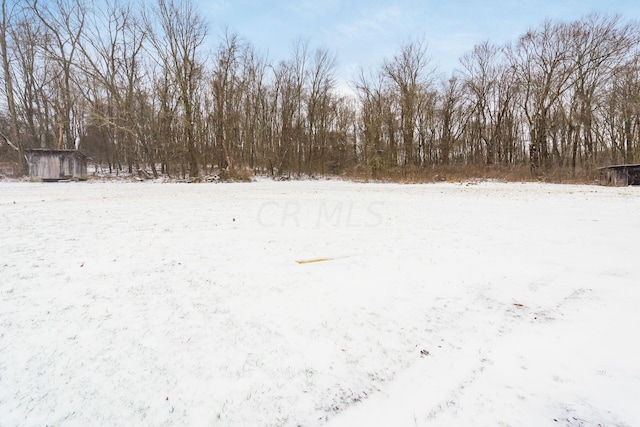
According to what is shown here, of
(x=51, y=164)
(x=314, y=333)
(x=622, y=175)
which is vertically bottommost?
(x=314, y=333)

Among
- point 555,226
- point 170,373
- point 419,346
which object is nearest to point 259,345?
point 170,373

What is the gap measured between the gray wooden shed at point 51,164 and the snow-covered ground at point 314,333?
54.4ft

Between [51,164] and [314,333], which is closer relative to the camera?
[314,333]

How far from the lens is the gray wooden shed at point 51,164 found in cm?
1605

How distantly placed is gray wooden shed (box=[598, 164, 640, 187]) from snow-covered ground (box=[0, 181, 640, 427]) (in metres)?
16.5

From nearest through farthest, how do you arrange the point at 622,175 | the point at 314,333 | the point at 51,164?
the point at 314,333 → the point at 622,175 → the point at 51,164

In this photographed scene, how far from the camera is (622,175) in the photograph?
1558cm

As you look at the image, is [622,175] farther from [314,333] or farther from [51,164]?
[51,164]

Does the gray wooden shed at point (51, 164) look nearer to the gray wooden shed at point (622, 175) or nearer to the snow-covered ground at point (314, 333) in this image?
the snow-covered ground at point (314, 333)

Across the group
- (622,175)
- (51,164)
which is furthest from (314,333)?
(622,175)

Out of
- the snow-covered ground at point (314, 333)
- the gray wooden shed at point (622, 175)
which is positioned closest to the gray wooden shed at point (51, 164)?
the snow-covered ground at point (314, 333)

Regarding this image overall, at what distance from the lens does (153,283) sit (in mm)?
2648

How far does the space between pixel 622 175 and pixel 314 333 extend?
833 inches

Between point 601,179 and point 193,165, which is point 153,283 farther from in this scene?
point 601,179
